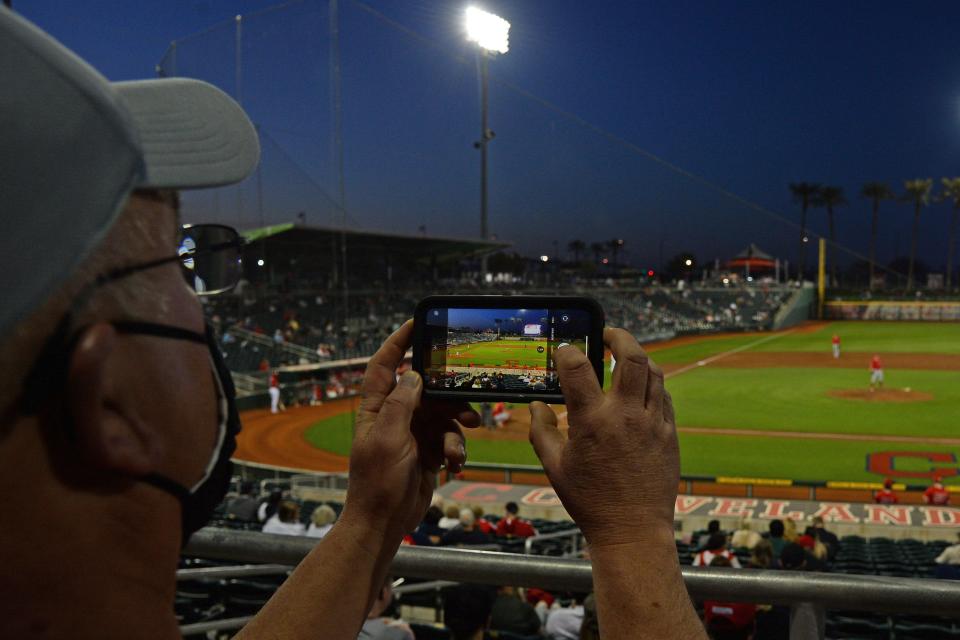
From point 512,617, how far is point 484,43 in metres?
28.6

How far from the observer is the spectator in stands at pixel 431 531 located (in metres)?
6.46

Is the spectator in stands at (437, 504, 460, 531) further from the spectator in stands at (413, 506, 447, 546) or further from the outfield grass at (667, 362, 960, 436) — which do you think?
the outfield grass at (667, 362, 960, 436)

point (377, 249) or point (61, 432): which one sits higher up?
point (377, 249)

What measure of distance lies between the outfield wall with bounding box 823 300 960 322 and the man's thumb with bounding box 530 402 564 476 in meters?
68.5

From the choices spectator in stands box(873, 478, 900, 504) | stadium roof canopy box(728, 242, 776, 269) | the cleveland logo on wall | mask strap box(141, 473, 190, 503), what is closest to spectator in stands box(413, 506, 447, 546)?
mask strap box(141, 473, 190, 503)

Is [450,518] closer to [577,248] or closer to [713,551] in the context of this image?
[713,551]

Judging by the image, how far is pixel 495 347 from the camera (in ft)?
5.49

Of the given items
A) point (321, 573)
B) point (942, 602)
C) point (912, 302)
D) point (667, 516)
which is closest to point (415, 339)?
point (321, 573)

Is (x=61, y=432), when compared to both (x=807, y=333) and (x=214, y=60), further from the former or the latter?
(x=807, y=333)

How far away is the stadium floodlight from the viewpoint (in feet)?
96.6

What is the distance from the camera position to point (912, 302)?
6128 centimetres

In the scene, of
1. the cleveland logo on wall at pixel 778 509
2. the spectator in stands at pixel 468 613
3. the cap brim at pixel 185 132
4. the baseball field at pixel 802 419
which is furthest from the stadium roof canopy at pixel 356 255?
the cap brim at pixel 185 132

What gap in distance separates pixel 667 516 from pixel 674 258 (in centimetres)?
11967

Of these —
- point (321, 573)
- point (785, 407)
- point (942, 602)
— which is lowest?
point (785, 407)
